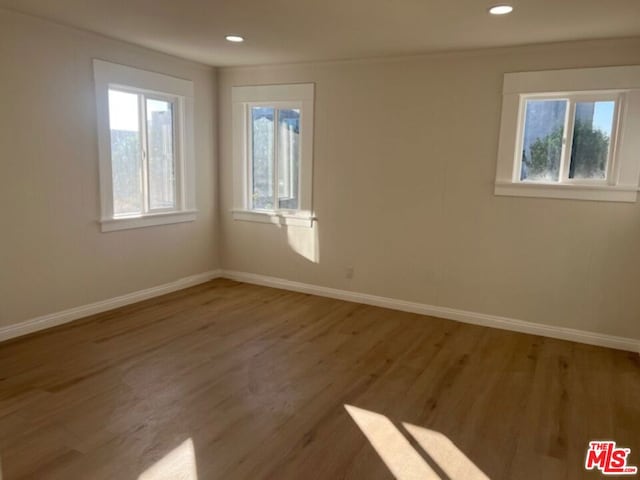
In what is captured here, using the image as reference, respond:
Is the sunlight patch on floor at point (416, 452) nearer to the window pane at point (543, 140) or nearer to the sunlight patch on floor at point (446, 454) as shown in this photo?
the sunlight patch on floor at point (446, 454)

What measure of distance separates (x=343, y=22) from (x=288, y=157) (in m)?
1.99

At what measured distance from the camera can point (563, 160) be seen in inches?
153

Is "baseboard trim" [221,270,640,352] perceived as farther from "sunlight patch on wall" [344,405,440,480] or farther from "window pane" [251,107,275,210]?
"sunlight patch on wall" [344,405,440,480]

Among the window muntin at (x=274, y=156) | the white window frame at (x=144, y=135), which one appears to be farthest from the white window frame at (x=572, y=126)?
the white window frame at (x=144, y=135)

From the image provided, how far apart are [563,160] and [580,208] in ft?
1.45

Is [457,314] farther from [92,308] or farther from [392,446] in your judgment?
[92,308]

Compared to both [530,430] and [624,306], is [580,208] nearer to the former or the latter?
[624,306]

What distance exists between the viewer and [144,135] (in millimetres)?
4570


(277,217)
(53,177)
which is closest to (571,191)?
(277,217)

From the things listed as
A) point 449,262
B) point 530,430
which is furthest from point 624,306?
point 530,430

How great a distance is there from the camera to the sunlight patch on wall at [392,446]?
2.17m

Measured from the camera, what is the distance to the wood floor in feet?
7.29

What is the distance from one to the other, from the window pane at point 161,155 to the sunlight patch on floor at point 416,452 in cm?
329

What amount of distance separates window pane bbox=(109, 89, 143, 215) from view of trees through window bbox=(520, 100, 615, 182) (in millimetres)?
3683
